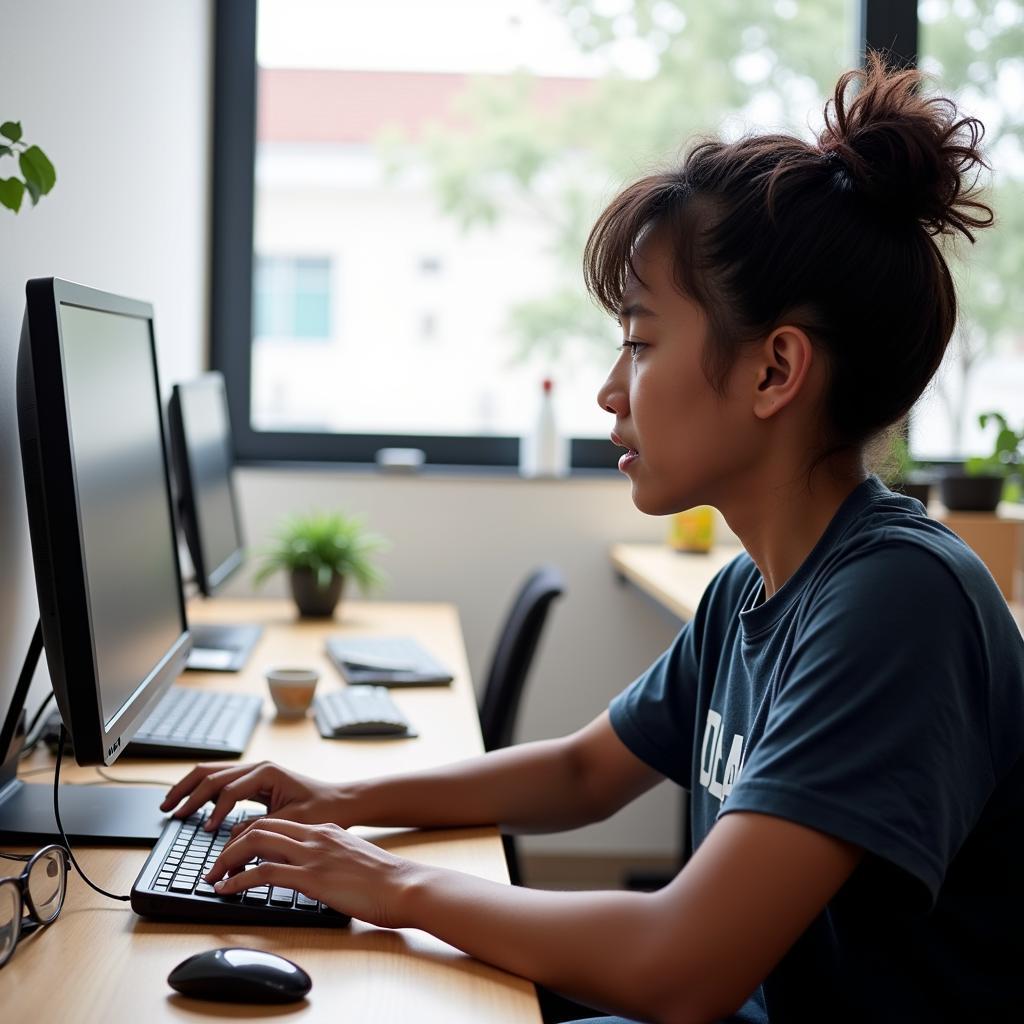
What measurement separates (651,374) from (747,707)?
0.31 metres

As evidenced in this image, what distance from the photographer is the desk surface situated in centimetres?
227

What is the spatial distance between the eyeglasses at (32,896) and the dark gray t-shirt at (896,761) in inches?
20.5

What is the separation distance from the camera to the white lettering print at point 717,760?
1.10 metres

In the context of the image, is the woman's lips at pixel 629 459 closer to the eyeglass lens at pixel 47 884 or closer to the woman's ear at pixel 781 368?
the woman's ear at pixel 781 368

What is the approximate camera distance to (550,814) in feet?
4.32

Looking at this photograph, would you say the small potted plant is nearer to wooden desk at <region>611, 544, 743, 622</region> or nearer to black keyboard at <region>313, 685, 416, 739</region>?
wooden desk at <region>611, 544, 743, 622</region>

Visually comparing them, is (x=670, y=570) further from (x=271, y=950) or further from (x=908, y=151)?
(x=271, y=950)

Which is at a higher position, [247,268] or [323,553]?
[247,268]

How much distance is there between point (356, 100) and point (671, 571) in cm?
148

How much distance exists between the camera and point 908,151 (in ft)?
3.36

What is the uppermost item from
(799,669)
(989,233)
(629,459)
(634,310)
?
(989,233)

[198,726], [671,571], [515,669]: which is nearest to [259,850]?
[198,726]

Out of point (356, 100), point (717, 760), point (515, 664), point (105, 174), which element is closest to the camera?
point (717, 760)

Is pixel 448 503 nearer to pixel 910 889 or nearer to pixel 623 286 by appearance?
pixel 623 286
